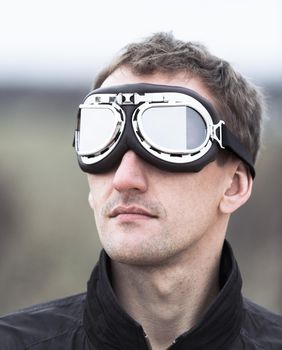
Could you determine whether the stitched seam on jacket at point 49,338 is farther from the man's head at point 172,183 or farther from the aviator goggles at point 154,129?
the aviator goggles at point 154,129

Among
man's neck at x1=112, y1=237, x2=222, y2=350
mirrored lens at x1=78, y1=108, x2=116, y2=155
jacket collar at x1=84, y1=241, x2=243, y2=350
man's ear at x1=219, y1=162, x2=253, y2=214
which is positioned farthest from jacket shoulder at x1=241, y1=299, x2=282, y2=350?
mirrored lens at x1=78, y1=108, x2=116, y2=155

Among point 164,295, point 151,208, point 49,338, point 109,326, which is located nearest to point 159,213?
point 151,208

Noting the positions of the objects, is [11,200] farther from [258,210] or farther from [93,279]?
[93,279]

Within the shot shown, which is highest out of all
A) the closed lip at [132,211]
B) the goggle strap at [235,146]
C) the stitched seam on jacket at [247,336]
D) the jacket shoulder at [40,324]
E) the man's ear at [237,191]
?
the goggle strap at [235,146]

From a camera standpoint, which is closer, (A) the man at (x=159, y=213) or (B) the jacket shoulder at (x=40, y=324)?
(A) the man at (x=159, y=213)

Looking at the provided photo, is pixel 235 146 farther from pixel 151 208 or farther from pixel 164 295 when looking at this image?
pixel 164 295

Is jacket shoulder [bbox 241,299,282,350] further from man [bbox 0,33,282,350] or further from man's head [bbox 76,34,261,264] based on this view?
man's head [bbox 76,34,261,264]

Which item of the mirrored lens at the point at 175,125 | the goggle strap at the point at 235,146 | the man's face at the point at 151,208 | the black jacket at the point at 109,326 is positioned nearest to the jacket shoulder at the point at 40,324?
the black jacket at the point at 109,326

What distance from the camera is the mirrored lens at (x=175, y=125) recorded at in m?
3.83

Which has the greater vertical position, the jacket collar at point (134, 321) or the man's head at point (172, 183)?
the man's head at point (172, 183)

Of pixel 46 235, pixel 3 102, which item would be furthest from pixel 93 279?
pixel 3 102

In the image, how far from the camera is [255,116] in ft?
13.9

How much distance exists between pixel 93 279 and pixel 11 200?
13.7 m

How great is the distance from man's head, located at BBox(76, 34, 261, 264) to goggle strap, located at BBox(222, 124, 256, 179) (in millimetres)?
39
